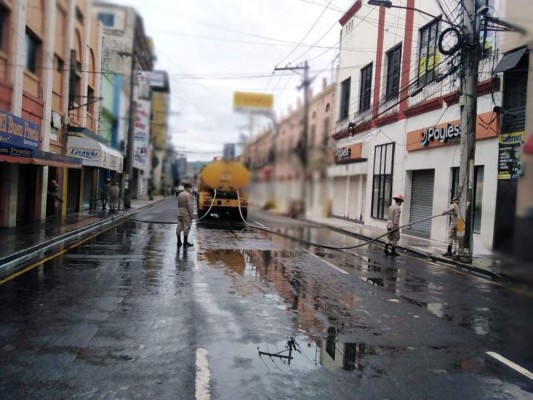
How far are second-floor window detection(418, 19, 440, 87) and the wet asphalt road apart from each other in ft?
33.2

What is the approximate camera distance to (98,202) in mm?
30125

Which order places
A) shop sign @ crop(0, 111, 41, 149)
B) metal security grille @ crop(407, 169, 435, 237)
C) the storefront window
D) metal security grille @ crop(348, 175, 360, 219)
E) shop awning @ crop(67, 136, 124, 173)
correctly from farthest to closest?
1. metal security grille @ crop(348, 175, 360, 219)
2. the storefront window
3. shop awning @ crop(67, 136, 124, 173)
4. metal security grille @ crop(407, 169, 435, 237)
5. shop sign @ crop(0, 111, 41, 149)

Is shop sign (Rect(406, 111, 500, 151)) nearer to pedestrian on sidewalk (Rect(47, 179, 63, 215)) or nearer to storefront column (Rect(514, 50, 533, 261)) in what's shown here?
storefront column (Rect(514, 50, 533, 261))

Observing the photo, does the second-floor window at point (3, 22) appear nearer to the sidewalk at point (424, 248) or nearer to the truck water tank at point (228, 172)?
the truck water tank at point (228, 172)

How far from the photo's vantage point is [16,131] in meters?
12.8

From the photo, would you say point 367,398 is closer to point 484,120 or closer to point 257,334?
point 257,334

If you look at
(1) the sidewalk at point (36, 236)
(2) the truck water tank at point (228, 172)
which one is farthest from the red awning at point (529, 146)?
(1) the sidewalk at point (36, 236)

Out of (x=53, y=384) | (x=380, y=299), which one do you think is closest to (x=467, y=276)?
(x=380, y=299)

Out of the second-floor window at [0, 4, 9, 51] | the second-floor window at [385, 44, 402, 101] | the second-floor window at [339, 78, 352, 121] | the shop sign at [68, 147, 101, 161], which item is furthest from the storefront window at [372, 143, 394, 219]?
the second-floor window at [0, 4, 9, 51]

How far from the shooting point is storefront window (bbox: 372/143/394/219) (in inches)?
909

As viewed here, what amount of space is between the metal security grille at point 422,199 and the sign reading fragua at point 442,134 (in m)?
1.33

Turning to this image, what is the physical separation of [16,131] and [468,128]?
11.8 metres

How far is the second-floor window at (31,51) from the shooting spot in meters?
15.8

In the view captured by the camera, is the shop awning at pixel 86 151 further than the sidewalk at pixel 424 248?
Yes
